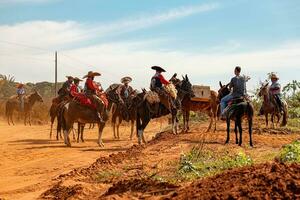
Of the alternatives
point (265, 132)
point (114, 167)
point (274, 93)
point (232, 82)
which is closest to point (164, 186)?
point (114, 167)

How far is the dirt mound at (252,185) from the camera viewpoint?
7086 millimetres

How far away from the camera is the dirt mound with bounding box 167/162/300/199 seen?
23.2ft

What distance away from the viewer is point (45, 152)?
18.6m

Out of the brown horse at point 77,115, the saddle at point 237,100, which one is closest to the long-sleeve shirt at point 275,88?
the saddle at point 237,100

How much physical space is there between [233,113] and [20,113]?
950 inches

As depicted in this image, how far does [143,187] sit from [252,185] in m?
2.38

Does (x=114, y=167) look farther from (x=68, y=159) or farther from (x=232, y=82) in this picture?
(x=232, y=82)

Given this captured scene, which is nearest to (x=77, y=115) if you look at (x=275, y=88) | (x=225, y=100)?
(x=225, y=100)

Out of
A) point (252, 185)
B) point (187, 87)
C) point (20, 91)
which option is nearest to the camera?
point (252, 185)

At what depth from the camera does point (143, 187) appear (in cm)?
914

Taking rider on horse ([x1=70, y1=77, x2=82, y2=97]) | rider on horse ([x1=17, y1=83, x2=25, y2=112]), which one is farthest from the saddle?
rider on horse ([x1=17, y1=83, x2=25, y2=112])

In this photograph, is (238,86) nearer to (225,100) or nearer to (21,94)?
(225,100)

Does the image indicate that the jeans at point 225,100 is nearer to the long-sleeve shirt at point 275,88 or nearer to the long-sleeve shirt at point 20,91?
the long-sleeve shirt at point 275,88

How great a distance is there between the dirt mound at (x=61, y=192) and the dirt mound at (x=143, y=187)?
83cm
